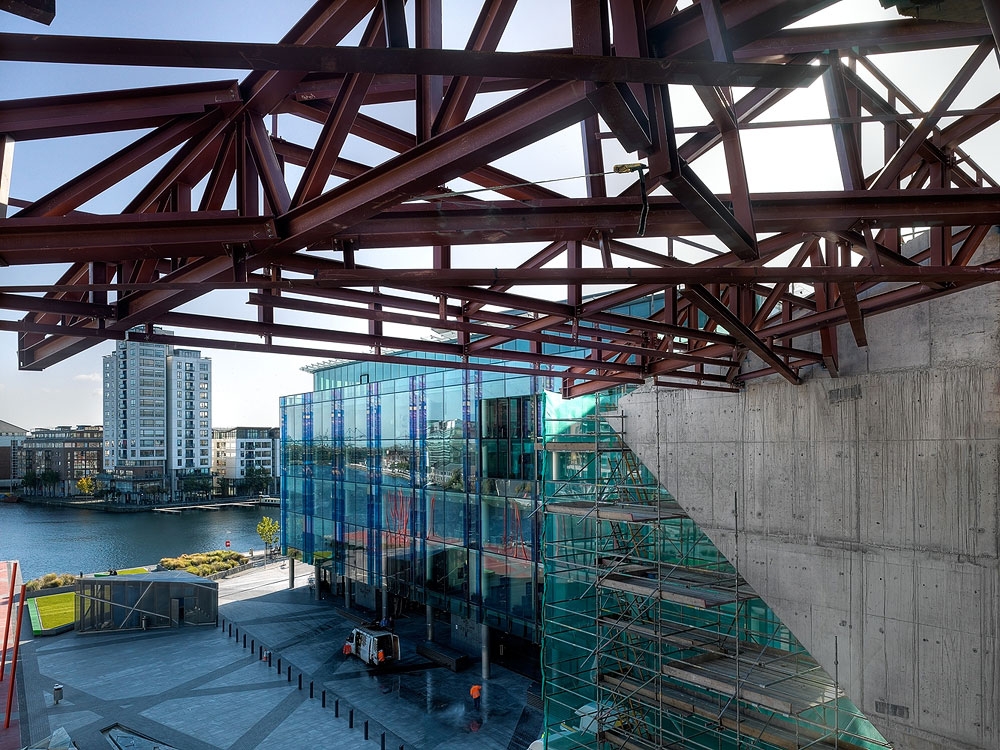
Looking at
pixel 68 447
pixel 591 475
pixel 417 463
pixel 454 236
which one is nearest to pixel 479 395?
pixel 417 463

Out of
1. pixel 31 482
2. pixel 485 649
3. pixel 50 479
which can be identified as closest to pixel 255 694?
pixel 485 649

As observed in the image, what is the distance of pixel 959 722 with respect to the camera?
8719 mm

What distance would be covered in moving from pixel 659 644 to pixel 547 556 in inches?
164

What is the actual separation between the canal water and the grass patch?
43.1 ft

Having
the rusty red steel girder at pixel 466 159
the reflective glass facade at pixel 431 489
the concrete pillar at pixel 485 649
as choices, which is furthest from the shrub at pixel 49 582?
the rusty red steel girder at pixel 466 159

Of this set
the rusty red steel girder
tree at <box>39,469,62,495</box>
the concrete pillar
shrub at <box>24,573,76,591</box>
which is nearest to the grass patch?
shrub at <box>24,573,76,591</box>

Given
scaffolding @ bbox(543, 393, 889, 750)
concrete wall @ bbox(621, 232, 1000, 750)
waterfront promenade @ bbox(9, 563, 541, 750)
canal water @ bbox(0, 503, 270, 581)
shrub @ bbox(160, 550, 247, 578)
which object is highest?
concrete wall @ bbox(621, 232, 1000, 750)

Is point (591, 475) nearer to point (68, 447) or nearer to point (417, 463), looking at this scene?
point (417, 463)

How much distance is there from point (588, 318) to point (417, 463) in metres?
20.8

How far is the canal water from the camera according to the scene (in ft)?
177

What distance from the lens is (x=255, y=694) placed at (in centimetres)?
2167

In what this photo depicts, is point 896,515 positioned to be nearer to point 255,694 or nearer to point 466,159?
point 466,159

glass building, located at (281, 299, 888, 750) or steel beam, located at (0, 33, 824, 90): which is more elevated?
steel beam, located at (0, 33, 824, 90)

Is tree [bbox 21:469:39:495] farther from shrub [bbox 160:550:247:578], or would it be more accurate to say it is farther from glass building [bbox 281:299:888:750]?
glass building [bbox 281:299:888:750]
